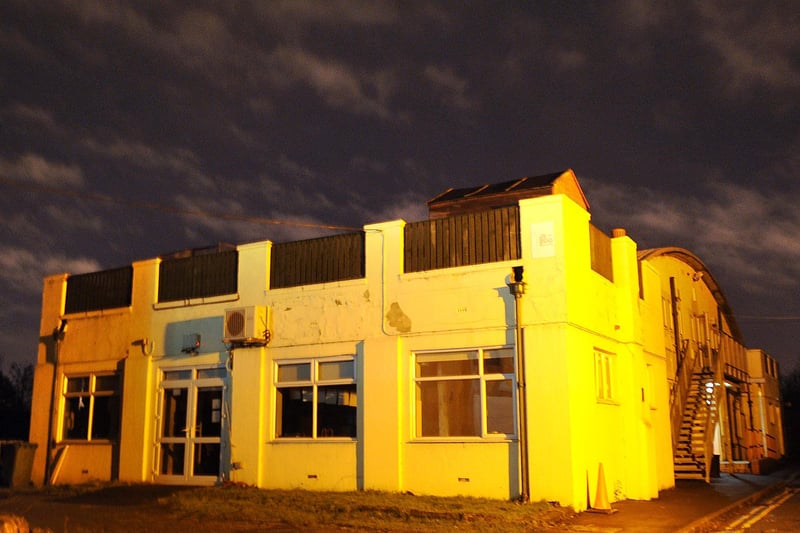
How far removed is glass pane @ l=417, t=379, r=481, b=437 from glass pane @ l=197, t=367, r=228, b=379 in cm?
533

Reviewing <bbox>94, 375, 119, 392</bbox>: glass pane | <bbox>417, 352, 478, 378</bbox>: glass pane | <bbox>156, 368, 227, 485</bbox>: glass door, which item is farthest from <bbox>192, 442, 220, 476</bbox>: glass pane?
<bbox>417, 352, 478, 378</bbox>: glass pane

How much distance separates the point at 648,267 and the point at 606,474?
6335 millimetres

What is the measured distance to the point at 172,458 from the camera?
19359 millimetres

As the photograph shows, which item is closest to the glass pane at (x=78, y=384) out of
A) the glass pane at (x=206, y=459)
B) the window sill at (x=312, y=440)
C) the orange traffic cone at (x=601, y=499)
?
the glass pane at (x=206, y=459)

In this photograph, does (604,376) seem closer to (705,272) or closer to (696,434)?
(696,434)

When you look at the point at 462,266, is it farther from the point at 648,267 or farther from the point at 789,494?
the point at 789,494

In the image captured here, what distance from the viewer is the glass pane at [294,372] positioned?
1766 centimetres

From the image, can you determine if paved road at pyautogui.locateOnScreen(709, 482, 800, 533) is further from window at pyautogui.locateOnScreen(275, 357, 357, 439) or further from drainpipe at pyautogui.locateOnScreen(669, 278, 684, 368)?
window at pyautogui.locateOnScreen(275, 357, 357, 439)

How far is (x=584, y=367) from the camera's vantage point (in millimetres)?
15266

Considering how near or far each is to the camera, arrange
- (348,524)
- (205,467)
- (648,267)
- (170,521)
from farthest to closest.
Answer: (648,267), (205,467), (170,521), (348,524)

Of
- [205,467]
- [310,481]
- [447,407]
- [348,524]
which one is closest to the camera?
[348,524]

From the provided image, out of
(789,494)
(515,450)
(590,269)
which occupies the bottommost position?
(789,494)

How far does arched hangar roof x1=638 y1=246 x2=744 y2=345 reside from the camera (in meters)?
24.4

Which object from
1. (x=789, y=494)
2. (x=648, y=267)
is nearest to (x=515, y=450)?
(x=648, y=267)
